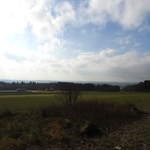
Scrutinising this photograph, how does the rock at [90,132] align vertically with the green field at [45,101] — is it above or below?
above

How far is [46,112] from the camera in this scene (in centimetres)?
1778

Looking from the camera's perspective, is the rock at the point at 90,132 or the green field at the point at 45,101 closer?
the rock at the point at 90,132

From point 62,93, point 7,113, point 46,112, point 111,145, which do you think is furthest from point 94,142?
point 62,93

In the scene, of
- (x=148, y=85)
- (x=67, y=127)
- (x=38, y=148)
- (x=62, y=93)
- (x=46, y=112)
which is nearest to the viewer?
(x=38, y=148)

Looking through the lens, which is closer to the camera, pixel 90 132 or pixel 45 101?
pixel 90 132

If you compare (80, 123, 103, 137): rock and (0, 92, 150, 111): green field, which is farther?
(0, 92, 150, 111): green field

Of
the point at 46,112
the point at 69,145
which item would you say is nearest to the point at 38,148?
the point at 69,145

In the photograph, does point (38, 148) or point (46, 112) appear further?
point (46, 112)

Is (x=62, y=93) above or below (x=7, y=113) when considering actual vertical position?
above

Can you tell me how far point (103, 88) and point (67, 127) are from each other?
70365mm

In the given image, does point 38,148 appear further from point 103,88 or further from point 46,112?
point 103,88

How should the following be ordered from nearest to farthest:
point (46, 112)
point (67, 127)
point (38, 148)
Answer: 1. point (38, 148)
2. point (67, 127)
3. point (46, 112)

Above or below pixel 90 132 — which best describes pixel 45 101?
below

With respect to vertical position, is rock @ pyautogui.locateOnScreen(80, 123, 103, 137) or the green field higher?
rock @ pyautogui.locateOnScreen(80, 123, 103, 137)
